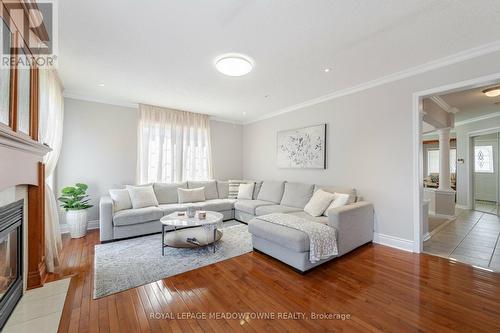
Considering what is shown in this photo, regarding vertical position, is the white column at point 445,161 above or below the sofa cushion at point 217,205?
above

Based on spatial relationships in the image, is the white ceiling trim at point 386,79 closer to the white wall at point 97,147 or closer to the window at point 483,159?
the white wall at point 97,147

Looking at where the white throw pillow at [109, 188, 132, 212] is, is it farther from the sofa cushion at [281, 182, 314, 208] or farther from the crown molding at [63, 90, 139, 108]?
the sofa cushion at [281, 182, 314, 208]

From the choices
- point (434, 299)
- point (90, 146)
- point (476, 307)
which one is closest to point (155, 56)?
point (90, 146)

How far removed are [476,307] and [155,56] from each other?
13.2 ft

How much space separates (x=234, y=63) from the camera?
2.49 meters

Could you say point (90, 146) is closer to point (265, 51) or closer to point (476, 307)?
point (265, 51)

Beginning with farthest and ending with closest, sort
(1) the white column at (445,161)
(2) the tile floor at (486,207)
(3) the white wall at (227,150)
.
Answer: (3) the white wall at (227,150)
(2) the tile floor at (486,207)
(1) the white column at (445,161)

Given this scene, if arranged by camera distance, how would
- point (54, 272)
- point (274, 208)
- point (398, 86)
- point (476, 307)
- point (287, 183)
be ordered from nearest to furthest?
point (476, 307), point (54, 272), point (398, 86), point (274, 208), point (287, 183)

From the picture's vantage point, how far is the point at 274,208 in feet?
12.8

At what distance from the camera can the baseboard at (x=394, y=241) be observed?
2.96m

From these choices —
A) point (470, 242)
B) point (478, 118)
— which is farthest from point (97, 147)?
point (478, 118)

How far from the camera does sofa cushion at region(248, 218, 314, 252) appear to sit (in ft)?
7.53

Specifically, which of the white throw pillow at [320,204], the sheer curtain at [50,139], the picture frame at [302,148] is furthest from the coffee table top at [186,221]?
the picture frame at [302,148]

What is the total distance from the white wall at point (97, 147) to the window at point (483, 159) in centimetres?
955
